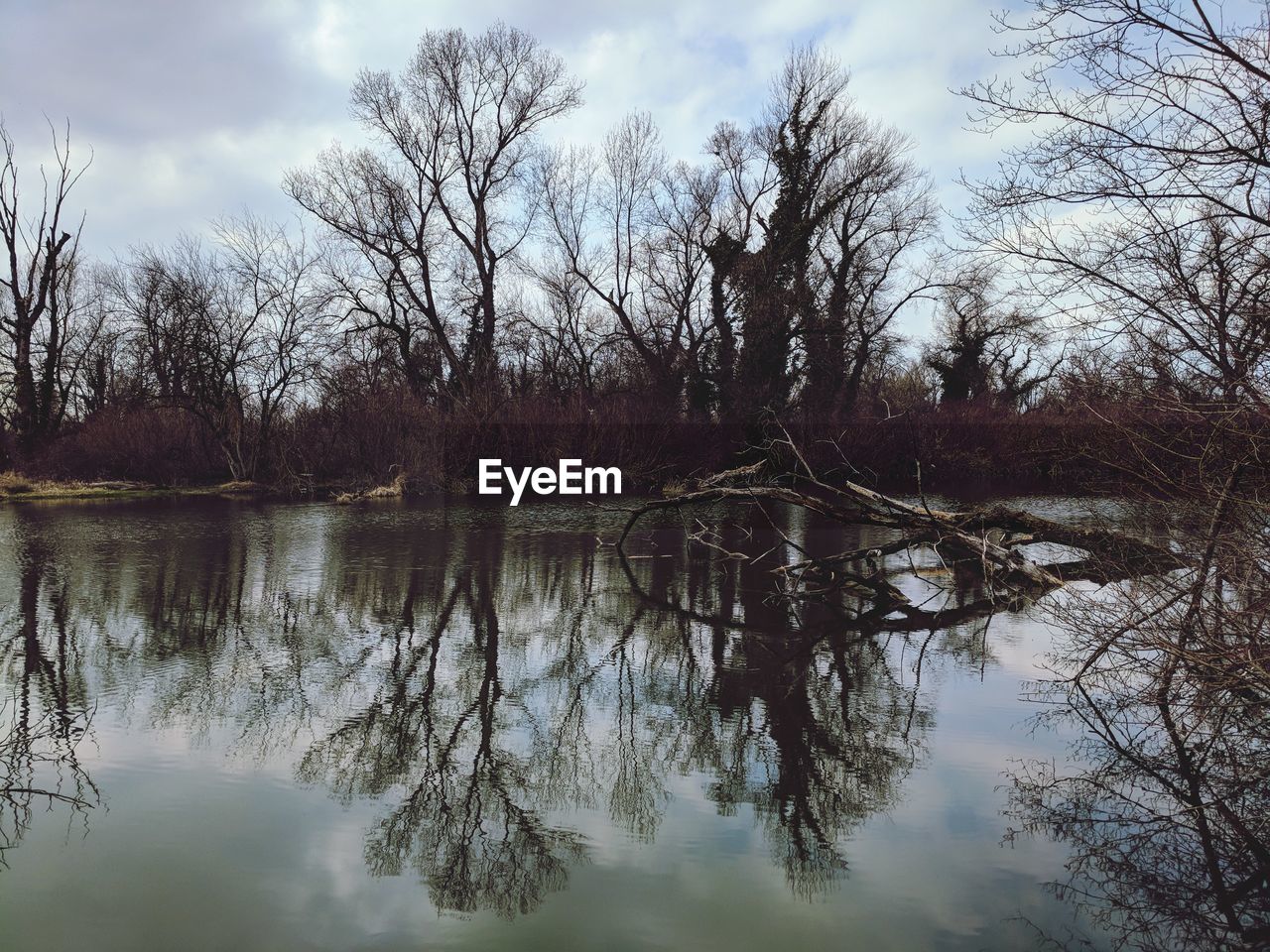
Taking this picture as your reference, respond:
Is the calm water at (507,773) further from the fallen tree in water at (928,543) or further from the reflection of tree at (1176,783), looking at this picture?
the fallen tree in water at (928,543)

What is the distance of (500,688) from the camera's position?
268 inches

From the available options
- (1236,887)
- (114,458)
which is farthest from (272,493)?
(1236,887)

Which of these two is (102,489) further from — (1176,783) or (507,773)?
(1176,783)

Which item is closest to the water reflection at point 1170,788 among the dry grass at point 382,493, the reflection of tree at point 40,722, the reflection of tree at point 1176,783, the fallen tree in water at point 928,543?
the reflection of tree at point 1176,783

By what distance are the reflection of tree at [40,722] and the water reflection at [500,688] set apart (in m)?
0.03

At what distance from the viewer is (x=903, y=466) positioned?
107 feet

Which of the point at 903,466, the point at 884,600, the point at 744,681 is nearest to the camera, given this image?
the point at 744,681

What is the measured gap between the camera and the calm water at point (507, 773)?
373 cm

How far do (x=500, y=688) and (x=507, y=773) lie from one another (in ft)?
5.46

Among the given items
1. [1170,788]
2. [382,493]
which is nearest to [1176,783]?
[1170,788]

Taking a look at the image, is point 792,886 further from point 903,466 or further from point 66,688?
point 903,466

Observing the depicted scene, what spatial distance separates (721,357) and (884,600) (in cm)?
2422

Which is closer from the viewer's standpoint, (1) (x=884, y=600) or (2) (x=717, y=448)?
(1) (x=884, y=600)

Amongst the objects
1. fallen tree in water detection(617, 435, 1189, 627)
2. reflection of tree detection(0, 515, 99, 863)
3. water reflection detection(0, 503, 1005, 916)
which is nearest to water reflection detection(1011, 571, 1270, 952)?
water reflection detection(0, 503, 1005, 916)
